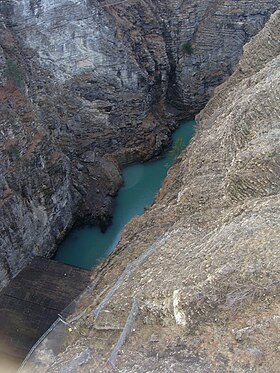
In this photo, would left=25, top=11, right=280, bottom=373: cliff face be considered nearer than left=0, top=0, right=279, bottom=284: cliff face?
Yes

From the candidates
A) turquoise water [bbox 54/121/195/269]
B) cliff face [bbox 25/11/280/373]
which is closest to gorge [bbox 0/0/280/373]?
cliff face [bbox 25/11/280/373]

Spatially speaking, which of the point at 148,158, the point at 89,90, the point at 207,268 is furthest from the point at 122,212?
the point at 207,268

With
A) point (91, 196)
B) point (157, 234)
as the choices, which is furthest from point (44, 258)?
point (157, 234)

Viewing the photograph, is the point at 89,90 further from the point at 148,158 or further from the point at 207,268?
the point at 207,268

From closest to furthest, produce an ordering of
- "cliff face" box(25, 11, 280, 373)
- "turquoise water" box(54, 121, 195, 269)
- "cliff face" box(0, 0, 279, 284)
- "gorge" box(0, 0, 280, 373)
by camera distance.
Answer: "cliff face" box(25, 11, 280, 373), "gorge" box(0, 0, 280, 373), "cliff face" box(0, 0, 279, 284), "turquoise water" box(54, 121, 195, 269)

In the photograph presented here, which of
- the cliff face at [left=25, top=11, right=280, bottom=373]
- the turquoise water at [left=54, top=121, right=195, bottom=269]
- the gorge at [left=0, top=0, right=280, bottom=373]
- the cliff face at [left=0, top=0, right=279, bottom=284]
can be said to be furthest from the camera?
the turquoise water at [left=54, top=121, right=195, bottom=269]

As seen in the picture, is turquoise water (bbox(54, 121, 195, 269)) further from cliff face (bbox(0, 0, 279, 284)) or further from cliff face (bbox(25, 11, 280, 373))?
cliff face (bbox(25, 11, 280, 373))

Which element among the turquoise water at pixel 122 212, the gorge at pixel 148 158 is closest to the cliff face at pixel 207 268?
the gorge at pixel 148 158

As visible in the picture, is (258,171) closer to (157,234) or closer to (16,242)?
(157,234)
